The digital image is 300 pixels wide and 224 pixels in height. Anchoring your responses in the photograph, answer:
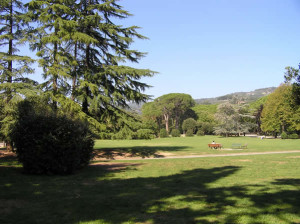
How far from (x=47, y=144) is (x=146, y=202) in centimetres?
525

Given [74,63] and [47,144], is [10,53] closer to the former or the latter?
[74,63]

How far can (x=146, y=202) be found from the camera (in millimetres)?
5379

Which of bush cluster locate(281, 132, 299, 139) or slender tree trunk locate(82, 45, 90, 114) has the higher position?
slender tree trunk locate(82, 45, 90, 114)

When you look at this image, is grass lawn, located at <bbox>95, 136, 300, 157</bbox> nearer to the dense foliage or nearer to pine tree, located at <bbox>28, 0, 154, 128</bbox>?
pine tree, located at <bbox>28, 0, 154, 128</bbox>

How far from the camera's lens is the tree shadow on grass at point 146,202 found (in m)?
4.39

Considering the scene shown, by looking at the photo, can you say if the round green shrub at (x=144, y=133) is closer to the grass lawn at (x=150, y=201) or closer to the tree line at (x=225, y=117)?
the grass lawn at (x=150, y=201)

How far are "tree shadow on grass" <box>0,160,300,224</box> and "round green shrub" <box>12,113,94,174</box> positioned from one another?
1.47 m

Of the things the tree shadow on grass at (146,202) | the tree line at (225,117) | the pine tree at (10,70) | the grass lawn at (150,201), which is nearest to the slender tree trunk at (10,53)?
the pine tree at (10,70)

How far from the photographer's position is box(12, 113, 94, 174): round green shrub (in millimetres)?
9141

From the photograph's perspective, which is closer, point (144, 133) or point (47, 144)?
point (47, 144)

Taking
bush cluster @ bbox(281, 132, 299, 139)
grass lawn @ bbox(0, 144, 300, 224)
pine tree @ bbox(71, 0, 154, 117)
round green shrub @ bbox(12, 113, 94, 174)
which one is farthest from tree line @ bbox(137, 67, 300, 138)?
grass lawn @ bbox(0, 144, 300, 224)

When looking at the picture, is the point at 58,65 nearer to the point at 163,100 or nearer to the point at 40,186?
the point at 40,186

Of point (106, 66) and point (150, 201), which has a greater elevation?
point (106, 66)

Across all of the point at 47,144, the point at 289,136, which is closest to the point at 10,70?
the point at 47,144
